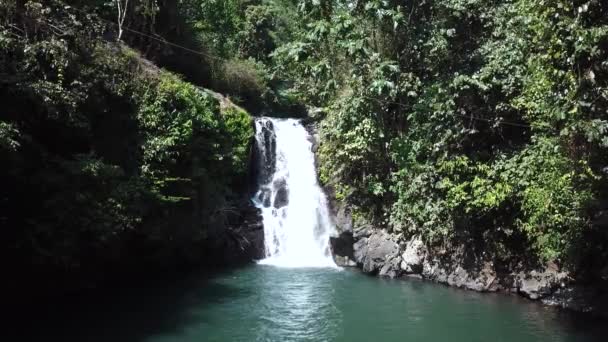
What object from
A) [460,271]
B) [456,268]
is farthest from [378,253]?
[460,271]

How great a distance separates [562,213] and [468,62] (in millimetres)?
5090

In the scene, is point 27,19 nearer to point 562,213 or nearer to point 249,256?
point 249,256

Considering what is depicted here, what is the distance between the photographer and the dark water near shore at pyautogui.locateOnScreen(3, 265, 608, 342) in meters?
10.7

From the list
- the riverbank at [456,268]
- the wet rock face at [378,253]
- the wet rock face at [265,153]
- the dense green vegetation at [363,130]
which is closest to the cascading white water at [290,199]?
the wet rock face at [265,153]

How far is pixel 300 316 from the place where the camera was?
1220cm

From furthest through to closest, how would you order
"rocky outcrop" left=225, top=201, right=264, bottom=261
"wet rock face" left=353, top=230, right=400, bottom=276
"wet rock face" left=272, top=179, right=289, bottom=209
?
1. "wet rock face" left=272, top=179, right=289, bottom=209
2. "rocky outcrop" left=225, top=201, right=264, bottom=261
3. "wet rock face" left=353, top=230, right=400, bottom=276

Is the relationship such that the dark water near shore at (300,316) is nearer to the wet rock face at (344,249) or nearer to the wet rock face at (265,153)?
the wet rock face at (344,249)

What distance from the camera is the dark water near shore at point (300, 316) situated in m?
10.7

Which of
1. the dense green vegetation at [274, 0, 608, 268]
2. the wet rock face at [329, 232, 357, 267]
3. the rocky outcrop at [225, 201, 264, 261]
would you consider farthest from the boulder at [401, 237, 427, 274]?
the rocky outcrop at [225, 201, 264, 261]

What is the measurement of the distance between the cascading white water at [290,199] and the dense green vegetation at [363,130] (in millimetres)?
1336

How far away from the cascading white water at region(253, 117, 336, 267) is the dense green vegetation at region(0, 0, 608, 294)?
4.38 feet

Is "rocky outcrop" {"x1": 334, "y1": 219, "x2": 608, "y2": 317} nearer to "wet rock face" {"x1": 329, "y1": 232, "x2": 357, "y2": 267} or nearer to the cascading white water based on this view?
"wet rock face" {"x1": 329, "y1": 232, "x2": 357, "y2": 267}

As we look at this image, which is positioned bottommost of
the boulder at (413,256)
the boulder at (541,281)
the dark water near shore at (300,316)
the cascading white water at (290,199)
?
the dark water near shore at (300,316)

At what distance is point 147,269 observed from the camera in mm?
16156
